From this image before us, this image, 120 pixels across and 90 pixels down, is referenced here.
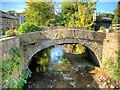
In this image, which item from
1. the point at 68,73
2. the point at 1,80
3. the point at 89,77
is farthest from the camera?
the point at 68,73

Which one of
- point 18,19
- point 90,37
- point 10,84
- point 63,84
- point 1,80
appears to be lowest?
point 63,84

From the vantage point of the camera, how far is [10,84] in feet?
18.3

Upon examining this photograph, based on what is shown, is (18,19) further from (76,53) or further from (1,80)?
(1,80)

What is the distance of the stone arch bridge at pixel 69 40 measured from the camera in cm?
920

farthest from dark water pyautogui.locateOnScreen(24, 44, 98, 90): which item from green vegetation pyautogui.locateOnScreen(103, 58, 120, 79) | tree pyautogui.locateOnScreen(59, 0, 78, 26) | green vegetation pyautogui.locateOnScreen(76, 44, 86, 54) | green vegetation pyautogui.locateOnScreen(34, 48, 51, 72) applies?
tree pyautogui.locateOnScreen(59, 0, 78, 26)

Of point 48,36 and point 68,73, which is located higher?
point 48,36

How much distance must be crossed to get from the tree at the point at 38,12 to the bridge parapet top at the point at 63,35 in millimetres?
8394

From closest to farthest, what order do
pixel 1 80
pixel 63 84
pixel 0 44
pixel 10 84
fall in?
1. pixel 1 80
2. pixel 0 44
3. pixel 10 84
4. pixel 63 84

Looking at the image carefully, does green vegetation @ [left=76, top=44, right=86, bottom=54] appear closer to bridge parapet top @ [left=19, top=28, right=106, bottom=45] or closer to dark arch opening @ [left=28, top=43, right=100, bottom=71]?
dark arch opening @ [left=28, top=43, right=100, bottom=71]

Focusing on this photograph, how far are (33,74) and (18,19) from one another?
12647 millimetres

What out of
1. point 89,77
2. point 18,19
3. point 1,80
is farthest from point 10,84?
point 18,19

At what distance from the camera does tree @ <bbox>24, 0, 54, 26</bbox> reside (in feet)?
58.8

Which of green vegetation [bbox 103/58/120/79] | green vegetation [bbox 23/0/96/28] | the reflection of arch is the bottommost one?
green vegetation [bbox 103/58/120/79]

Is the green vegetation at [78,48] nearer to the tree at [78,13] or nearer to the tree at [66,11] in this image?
the tree at [78,13]
